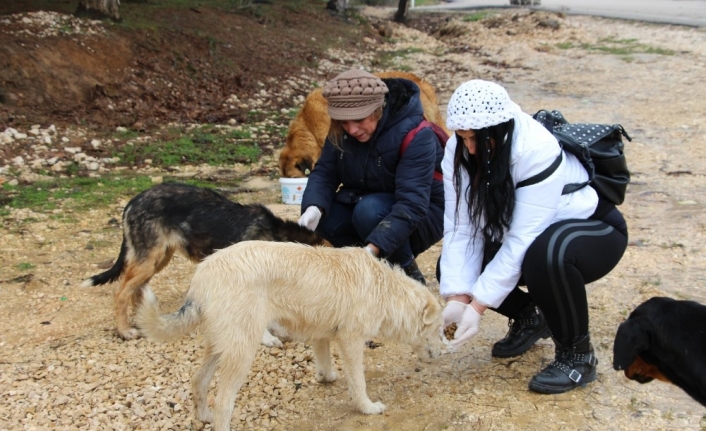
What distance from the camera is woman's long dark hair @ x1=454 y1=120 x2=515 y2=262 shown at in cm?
345

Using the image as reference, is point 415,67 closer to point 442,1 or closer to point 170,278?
point 170,278

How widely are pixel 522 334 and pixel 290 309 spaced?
1535 mm

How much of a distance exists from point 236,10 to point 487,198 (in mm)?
15925

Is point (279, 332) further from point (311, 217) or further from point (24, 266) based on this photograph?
point (24, 266)

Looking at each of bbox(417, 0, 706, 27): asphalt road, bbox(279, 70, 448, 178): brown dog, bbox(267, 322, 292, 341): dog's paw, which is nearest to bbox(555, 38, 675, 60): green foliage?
bbox(417, 0, 706, 27): asphalt road

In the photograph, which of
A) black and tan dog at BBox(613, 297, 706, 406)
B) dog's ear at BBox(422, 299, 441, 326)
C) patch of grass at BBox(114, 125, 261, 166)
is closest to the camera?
black and tan dog at BBox(613, 297, 706, 406)

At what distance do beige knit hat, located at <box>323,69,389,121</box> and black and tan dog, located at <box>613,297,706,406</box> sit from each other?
199 cm

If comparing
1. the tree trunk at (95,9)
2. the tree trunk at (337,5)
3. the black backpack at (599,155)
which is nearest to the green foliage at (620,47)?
the tree trunk at (337,5)

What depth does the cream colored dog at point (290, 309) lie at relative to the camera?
11.1ft

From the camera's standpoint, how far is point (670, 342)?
3.04m

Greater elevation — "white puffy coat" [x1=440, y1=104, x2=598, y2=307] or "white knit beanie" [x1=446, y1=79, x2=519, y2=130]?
"white knit beanie" [x1=446, y1=79, x2=519, y2=130]

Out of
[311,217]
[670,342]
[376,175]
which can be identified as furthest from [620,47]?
[670,342]

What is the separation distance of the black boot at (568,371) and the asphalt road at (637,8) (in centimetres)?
1615

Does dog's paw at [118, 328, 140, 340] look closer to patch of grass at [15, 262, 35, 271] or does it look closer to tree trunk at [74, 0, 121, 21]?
patch of grass at [15, 262, 35, 271]
